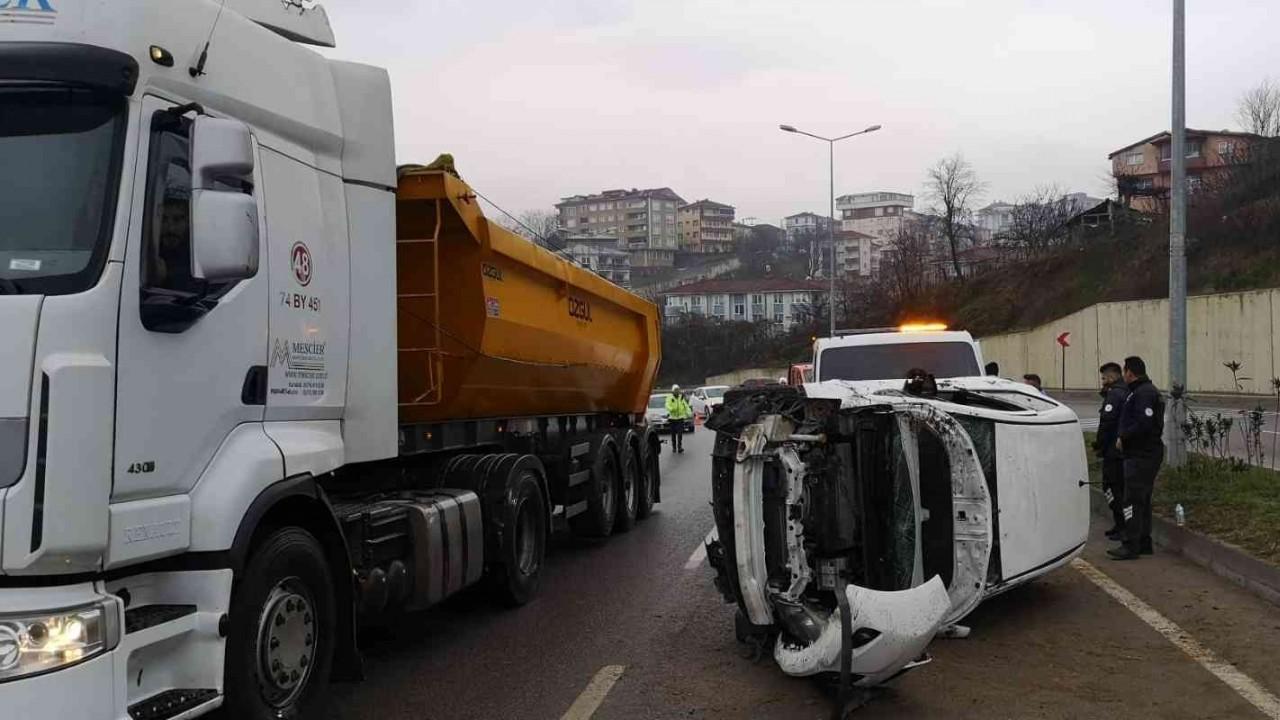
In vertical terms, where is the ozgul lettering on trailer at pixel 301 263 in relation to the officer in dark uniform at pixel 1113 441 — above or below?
above

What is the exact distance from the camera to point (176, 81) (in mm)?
4117

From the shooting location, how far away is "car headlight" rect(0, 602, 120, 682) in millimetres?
3275

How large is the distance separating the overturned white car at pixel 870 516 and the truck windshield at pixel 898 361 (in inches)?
177

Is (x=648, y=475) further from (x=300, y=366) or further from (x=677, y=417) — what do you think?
(x=677, y=417)

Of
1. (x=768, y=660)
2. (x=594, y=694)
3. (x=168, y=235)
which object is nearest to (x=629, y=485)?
(x=768, y=660)

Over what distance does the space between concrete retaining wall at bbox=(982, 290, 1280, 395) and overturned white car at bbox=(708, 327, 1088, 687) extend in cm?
3257

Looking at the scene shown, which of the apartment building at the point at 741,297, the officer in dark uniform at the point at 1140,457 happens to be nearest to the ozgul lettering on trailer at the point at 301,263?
the officer in dark uniform at the point at 1140,457

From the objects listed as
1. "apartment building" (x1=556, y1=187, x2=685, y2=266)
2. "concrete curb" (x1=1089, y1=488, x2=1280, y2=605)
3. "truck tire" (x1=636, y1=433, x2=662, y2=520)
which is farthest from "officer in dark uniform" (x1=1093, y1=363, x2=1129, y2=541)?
"apartment building" (x1=556, y1=187, x2=685, y2=266)

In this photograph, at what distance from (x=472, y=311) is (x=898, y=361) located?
241 inches

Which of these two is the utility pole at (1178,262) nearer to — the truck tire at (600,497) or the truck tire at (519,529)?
the truck tire at (600,497)

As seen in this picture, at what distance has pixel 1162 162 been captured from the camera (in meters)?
77.6

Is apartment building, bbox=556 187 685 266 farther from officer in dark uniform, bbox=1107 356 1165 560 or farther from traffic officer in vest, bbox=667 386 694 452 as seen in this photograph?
officer in dark uniform, bbox=1107 356 1165 560

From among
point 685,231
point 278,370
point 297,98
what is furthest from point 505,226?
point 685,231

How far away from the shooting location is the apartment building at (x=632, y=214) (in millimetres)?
142875
